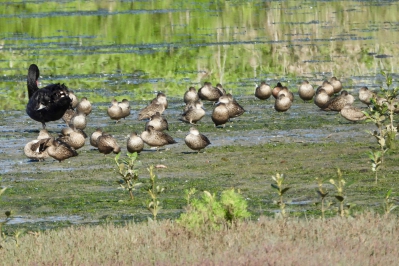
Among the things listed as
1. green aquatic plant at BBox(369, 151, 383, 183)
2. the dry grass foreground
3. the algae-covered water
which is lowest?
the algae-covered water

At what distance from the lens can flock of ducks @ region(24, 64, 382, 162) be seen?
1647cm

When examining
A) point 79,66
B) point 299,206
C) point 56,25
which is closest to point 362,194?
point 299,206

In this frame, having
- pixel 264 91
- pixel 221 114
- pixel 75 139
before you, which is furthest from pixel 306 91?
pixel 75 139

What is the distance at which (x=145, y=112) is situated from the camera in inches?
805

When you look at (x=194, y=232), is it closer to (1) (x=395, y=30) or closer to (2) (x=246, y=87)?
(2) (x=246, y=87)

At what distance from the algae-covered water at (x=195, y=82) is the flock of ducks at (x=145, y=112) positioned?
0.22m

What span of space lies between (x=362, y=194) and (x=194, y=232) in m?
4.22

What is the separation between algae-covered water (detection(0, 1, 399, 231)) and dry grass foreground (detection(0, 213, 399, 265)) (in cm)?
173

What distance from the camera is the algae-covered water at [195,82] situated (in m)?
13.2

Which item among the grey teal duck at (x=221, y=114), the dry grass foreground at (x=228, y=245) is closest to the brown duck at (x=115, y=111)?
the grey teal duck at (x=221, y=114)

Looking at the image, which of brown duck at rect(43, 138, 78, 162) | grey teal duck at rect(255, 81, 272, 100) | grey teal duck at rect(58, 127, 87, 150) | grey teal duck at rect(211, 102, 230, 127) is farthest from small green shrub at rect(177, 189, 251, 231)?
→ grey teal duck at rect(255, 81, 272, 100)

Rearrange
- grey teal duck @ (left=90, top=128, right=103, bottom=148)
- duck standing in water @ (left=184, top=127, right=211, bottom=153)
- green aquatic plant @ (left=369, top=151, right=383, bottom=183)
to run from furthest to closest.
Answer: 1. grey teal duck @ (left=90, top=128, right=103, bottom=148)
2. duck standing in water @ (left=184, top=127, right=211, bottom=153)
3. green aquatic plant @ (left=369, top=151, right=383, bottom=183)

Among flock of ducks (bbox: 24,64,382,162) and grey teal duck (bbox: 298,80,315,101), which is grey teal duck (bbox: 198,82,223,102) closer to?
flock of ducks (bbox: 24,64,382,162)

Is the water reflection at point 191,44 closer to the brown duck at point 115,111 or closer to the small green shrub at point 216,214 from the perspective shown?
the brown duck at point 115,111
